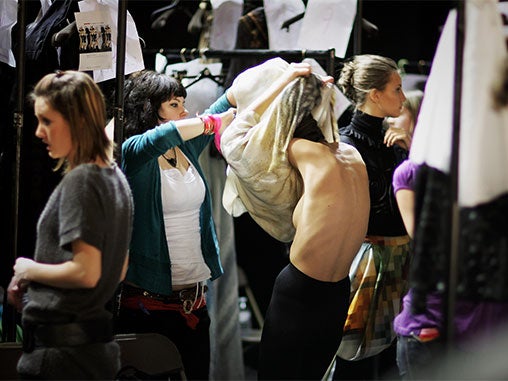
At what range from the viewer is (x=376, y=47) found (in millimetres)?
5328

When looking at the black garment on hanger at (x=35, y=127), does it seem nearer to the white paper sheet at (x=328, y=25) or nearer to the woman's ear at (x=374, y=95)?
the white paper sheet at (x=328, y=25)

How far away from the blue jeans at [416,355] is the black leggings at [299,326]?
0.33 meters

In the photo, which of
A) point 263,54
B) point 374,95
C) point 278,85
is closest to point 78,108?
point 278,85

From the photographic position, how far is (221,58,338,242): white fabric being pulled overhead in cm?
281

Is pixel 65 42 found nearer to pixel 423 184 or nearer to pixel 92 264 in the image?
pixel 92 264

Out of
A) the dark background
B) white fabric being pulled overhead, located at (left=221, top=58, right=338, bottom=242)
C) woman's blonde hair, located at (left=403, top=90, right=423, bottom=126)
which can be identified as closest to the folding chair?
white fabric being pulled overhead, located at (left=221, top=58, right=338, bottom=242)

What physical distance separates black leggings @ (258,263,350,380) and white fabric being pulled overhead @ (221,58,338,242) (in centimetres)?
27

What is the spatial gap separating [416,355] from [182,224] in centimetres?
105

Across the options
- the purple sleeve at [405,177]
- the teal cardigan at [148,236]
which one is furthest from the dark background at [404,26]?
the purple sleeve at [405,177]

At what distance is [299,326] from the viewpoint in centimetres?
277

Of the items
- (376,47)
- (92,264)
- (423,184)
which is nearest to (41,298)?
(92,264)

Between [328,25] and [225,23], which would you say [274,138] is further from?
[225,23]

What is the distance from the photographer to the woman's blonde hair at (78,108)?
7.26 feet

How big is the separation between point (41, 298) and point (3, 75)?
5.46 feet
